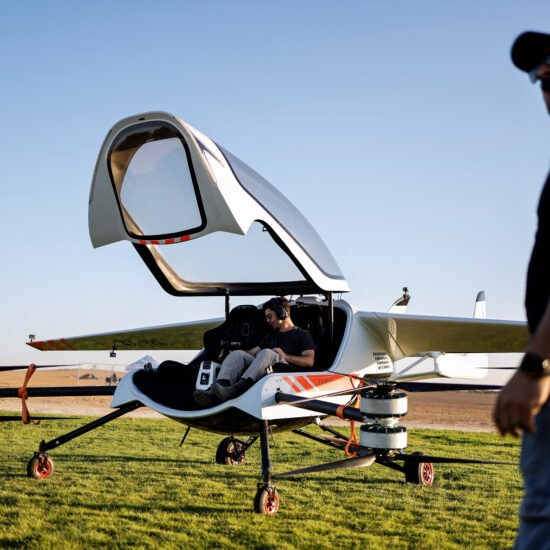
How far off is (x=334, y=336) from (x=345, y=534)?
3070mm

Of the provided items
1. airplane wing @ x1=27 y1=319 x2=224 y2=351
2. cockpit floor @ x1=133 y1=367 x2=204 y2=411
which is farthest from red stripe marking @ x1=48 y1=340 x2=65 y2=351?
cockpit floor @ x1=133 y1=367 x2=204 y2=411

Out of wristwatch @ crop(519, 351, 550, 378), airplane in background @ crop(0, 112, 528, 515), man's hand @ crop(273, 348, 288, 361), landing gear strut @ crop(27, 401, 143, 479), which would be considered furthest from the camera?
landing gear strut @ crop(27, 401, 143, 479)

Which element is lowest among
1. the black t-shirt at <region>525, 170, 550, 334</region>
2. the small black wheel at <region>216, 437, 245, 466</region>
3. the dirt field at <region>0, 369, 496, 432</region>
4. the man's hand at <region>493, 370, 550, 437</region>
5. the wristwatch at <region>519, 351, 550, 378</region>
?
the dirt field at <region>0, 369, 496, 432</region>

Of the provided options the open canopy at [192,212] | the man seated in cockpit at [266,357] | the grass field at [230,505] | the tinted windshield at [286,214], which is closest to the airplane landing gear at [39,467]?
the grass field at [230,505]

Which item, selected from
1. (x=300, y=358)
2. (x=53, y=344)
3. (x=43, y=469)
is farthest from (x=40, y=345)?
(x=300, y=358)

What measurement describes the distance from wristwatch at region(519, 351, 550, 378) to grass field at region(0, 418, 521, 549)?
3.24 meters

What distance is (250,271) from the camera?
23.6 ft

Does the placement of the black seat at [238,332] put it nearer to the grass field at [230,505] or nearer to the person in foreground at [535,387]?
the grass field at [230,505]

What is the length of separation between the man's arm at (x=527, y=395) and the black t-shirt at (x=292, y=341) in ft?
16.0

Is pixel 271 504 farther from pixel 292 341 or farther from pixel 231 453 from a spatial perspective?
pixel 231 453

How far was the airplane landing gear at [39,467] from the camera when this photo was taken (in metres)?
6.60

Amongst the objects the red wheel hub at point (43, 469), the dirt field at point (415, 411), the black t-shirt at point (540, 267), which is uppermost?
the black t-shirt at point (540, 267)

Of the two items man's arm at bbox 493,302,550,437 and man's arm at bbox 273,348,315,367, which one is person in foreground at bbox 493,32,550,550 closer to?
man's arm at bbox 493,302,550,437

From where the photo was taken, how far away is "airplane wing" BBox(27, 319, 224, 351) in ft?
34.9
